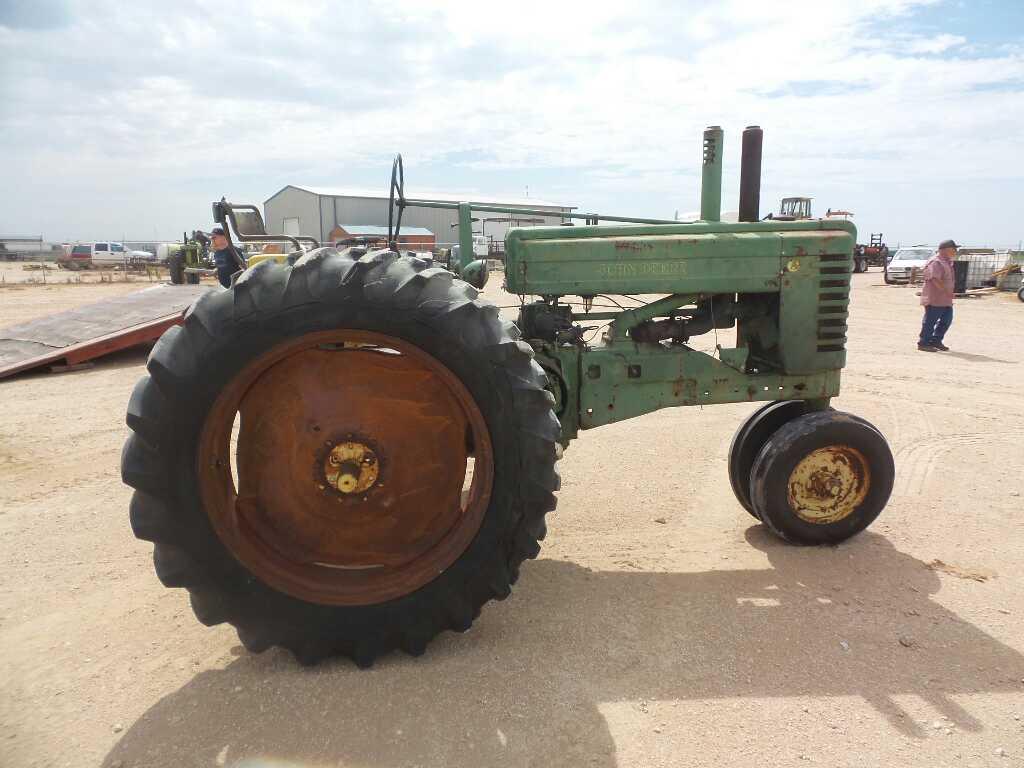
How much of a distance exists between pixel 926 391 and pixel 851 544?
13.6ft

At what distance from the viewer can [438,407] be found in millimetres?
2861

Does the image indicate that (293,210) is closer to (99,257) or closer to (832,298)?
(99,257)

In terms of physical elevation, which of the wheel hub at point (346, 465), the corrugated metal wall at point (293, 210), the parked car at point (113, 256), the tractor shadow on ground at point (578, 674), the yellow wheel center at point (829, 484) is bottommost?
the tractor shadow on ground at point (578, 674)

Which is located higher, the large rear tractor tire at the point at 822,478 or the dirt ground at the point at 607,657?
the large rear tractor tire at the point at 822,478

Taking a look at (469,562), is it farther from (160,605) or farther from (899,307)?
(899,307)

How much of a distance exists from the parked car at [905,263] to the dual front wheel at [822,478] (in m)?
22.9

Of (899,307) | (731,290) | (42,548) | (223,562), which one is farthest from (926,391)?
(899,307)

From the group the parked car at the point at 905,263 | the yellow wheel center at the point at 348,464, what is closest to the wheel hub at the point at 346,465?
the yellow wheel center at the point at 348,464

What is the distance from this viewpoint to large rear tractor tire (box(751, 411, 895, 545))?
3420 millimetres

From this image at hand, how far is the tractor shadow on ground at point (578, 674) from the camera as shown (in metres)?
2.16

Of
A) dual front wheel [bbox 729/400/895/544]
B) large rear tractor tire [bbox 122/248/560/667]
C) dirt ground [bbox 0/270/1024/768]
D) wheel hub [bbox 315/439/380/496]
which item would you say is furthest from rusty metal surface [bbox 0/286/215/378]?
dual front wheel [bbox 729/400/895/544]

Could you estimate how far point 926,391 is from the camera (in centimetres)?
691

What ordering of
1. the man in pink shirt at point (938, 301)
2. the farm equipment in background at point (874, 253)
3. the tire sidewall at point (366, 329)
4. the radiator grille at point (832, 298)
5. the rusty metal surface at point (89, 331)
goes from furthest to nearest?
the farm equipment in background at point (874, 253), the man in pink shirt at point (938, 301), the rusty metal surface at point (89, 331), the radiator grille at point (832, 298), the tire sidewall at point (366, 329)

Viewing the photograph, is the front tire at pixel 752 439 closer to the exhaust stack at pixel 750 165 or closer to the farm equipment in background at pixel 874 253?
the exhaust stack at pixel 750 165
